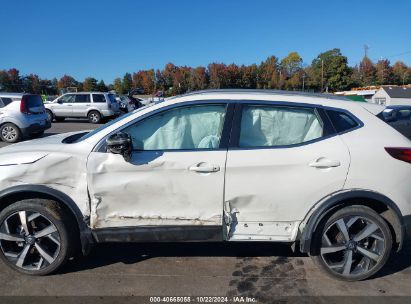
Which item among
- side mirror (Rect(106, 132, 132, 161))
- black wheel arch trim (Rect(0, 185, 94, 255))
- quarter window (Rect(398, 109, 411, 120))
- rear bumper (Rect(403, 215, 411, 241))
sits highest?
side mirror (Rect(106, 132, 132, 161))

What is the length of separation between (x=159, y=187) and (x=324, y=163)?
144 cm

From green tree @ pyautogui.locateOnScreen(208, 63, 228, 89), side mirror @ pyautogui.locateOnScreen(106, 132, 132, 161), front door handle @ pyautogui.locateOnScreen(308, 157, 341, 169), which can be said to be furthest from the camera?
green tree @ pyautogui.locateOnScreen(208, 63, 228, 89)

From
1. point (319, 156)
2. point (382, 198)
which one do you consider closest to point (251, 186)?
point (319, 156)

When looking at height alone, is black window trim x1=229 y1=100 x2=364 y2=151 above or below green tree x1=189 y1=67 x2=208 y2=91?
above

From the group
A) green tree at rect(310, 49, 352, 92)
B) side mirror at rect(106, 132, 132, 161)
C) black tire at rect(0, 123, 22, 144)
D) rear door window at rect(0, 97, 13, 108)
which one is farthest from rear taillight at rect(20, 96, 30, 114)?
green tree at rect(310, 49, 352, 92)

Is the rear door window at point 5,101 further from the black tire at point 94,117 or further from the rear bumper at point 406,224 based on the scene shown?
the rear bumper at point 406,224

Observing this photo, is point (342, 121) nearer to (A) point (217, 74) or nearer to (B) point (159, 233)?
(B) point (159, 233)

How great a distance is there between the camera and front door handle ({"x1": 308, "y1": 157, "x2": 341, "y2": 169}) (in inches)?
132

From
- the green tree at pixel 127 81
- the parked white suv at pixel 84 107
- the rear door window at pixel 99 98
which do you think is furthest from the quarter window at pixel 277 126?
the green tree at pixel 127 81

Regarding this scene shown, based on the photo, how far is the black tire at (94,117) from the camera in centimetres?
2230

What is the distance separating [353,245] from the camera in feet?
11.4

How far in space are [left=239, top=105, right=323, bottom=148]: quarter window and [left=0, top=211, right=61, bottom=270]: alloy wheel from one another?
6.19ft

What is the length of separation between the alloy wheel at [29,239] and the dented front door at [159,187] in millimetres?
466

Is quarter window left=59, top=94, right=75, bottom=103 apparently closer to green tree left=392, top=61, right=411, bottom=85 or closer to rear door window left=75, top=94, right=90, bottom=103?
rear door window left=75, top=94, right=90, bottom=103
